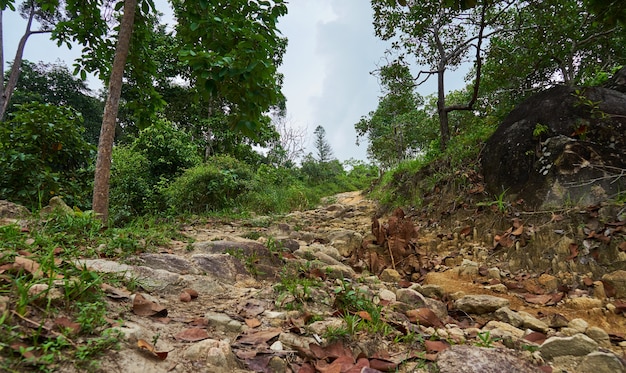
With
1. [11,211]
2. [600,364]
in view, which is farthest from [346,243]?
[11,211]

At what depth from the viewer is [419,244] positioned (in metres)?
4.24

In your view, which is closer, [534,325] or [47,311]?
[47,311]

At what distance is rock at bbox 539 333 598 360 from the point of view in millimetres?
1360

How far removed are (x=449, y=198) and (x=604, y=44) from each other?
20.6 ft

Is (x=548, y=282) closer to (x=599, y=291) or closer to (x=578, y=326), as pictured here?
(x=599, y=291)

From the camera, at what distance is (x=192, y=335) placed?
1.26m

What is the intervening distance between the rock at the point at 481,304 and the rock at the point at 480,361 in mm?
963

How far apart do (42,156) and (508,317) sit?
207 inches

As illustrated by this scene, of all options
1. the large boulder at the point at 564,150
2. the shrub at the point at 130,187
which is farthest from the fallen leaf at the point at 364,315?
the shrub at the point at 130,187

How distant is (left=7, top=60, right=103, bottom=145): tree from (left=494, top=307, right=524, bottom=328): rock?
23.0 m

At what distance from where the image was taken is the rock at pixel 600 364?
1215 millimetres

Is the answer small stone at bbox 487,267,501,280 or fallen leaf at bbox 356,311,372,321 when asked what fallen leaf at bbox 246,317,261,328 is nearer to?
fallen leaf at bbox 356,311,372,321

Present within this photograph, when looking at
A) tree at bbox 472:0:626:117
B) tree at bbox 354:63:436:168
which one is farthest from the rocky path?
tree at bbox 354:63:436:168

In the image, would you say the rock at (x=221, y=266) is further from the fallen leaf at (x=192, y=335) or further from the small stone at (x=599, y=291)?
the small stone at (x=599, y=291)
